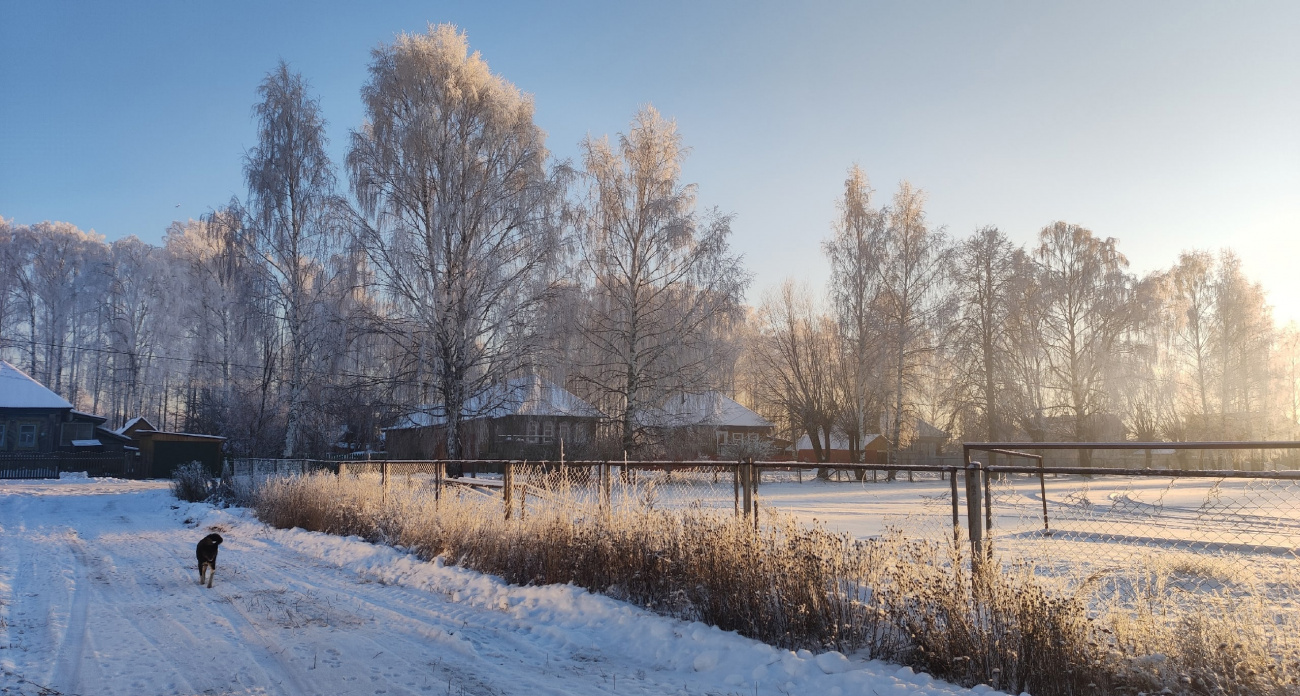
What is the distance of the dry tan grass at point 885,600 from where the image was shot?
164 inches

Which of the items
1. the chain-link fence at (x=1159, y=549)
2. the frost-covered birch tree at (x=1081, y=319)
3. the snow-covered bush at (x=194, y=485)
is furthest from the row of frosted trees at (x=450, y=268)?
the frost-covered birch tree at (x=1081, y=319)

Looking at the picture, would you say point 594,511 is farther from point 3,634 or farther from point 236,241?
point 236,241

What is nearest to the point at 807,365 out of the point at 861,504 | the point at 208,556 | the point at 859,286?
the point at 859,286

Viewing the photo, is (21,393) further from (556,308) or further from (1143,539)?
(1143,539)

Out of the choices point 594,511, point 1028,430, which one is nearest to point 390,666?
point 594,511

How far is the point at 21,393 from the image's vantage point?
126ft

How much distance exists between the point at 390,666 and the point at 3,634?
3.26 meters

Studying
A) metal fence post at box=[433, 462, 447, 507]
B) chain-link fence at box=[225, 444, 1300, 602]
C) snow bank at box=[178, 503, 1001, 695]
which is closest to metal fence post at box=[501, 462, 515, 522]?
chain-link fence at box=[225, 444, 1300, 602]

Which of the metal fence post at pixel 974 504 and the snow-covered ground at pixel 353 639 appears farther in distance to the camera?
the metal fence post at pixel 974 504

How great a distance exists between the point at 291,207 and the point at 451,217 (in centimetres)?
749

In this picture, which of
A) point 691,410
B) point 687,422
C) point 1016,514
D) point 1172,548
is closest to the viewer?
point 1172,548

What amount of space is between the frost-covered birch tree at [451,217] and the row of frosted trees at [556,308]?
7cm

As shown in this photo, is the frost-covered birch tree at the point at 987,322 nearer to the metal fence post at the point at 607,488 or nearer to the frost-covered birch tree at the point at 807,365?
the frost-covered birch tree at the point at 807,365

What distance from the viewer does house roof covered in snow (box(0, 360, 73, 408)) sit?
37.8m
